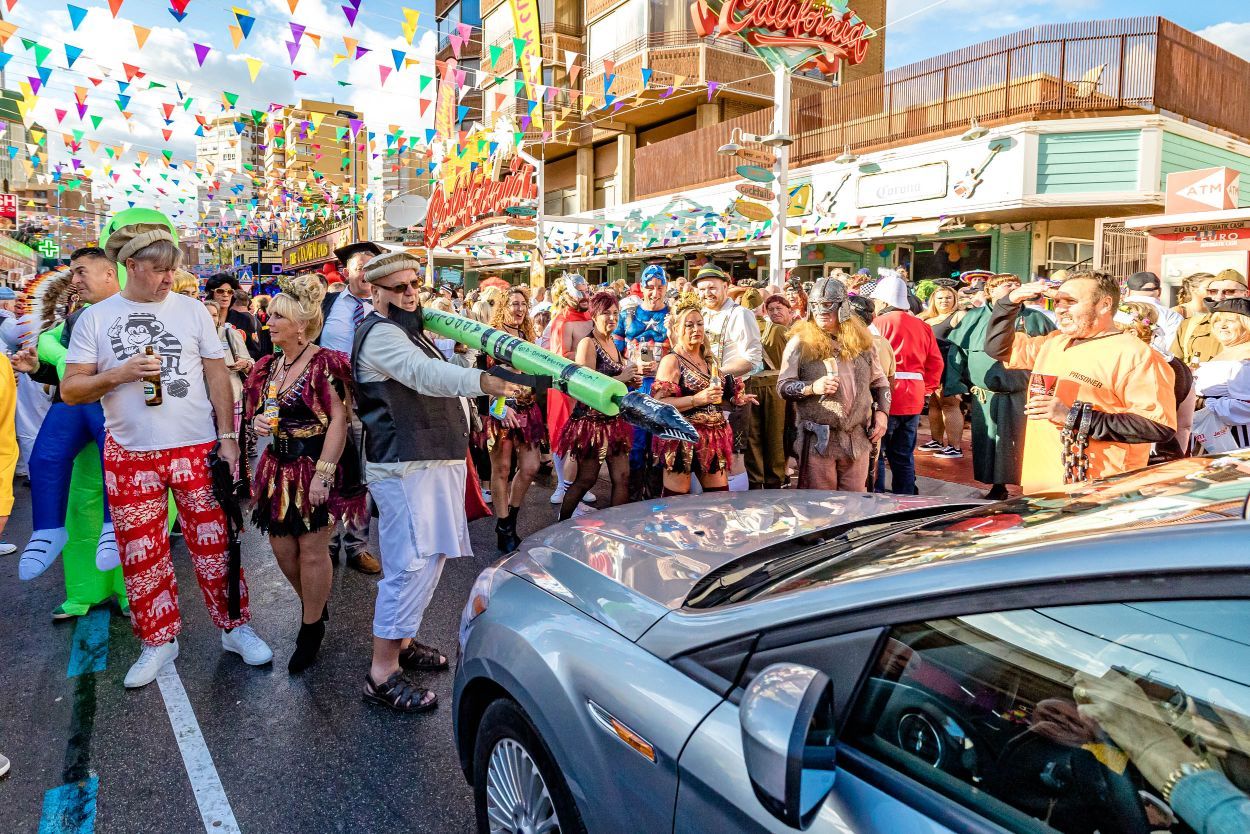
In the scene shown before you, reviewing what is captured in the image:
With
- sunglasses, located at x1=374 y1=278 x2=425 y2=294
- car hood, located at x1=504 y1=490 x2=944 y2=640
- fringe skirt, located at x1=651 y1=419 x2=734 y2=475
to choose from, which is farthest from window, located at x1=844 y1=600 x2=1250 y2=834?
fringe skirt, located at x1=651 y1=419 x2=734 y2=475

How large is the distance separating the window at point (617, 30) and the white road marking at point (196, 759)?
999 inches

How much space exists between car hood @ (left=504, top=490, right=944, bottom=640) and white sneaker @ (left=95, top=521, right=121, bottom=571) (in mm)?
2877

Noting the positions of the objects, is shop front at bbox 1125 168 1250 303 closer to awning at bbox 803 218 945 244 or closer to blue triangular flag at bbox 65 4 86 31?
awning at bbox 803 218 945 244

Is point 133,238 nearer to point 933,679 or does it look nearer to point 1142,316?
point 933,679

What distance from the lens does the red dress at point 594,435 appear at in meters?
5.56

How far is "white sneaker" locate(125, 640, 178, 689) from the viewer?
3612 mm

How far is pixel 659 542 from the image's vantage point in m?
2.44

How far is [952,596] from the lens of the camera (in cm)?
137

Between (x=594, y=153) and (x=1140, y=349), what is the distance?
28299mm

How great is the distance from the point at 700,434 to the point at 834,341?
1090mm

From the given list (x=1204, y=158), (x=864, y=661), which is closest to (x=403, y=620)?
(x=864, y=661)

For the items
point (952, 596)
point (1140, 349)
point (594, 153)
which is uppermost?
point (594, 153)

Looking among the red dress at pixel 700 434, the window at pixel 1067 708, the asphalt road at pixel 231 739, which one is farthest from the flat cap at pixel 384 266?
the window at pixel 1067 708

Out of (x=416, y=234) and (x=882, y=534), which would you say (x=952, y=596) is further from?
(x=416, y=234)
